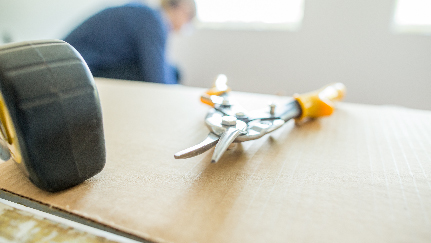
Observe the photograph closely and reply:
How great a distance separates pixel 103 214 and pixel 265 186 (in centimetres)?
14

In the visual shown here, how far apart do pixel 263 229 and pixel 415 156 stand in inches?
9.3

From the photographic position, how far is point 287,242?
198mm

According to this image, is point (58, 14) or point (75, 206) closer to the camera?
point (75, 206)

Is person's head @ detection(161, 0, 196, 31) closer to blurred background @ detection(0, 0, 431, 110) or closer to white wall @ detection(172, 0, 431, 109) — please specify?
blurred background @ detection(0, 0, 431, 110)

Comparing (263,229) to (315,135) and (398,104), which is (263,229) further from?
(398,104)

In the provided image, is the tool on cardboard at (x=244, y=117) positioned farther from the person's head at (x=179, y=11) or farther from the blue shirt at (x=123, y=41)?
the person's head at (x=179, y=11)

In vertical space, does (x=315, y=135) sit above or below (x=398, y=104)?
above

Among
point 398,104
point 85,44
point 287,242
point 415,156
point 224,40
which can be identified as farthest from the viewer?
point 224,40

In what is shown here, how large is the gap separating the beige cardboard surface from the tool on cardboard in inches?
1.1

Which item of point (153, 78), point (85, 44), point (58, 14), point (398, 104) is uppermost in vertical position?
point (58, 14)

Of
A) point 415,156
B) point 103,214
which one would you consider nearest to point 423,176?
point 415,156

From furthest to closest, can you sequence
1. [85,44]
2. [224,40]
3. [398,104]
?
[224,40] → [398,104] → [85,44]

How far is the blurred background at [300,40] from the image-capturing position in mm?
1343

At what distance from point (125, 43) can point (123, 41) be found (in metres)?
0.01
